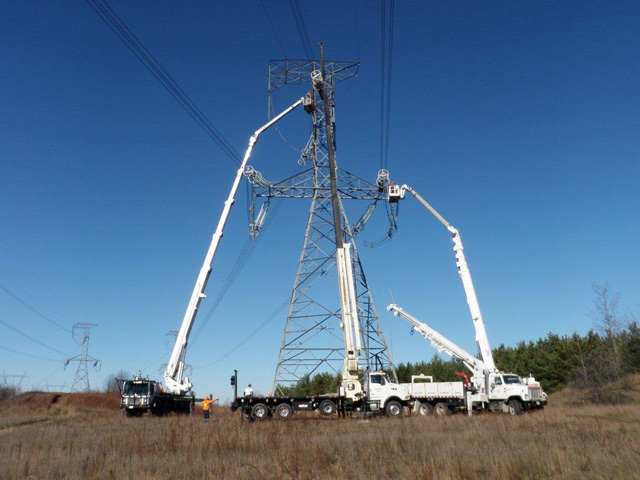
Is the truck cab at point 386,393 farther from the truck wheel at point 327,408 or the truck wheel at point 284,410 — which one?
the truck wheel at point 284,410

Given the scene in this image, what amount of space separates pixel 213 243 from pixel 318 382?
38.9 m

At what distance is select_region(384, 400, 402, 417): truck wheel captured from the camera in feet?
96.3

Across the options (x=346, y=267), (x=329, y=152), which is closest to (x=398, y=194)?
(x=329, y=152)

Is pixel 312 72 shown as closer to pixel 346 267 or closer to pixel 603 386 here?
pixel 346 267

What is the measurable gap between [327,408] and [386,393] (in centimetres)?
382

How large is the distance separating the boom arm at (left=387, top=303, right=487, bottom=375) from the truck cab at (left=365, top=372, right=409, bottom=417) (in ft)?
15.9

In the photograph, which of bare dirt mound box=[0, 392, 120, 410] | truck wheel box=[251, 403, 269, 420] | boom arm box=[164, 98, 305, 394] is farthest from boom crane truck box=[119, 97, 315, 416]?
bare dirt mound box=[0, 392, 120, 410]

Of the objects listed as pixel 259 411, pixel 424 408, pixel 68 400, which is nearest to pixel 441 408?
pixel 424 408

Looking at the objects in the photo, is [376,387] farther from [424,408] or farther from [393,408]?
[424,408]

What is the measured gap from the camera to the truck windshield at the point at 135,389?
32.4m

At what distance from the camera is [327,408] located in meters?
27.9

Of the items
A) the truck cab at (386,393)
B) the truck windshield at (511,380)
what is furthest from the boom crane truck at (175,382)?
the truck windshield at (511,380)

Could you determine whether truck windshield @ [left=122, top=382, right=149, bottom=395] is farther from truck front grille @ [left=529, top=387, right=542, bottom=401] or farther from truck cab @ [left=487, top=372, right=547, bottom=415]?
truck front grille @ [left=529, top=387, right=542, bottom=401]

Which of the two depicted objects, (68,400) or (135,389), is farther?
(68,400)
